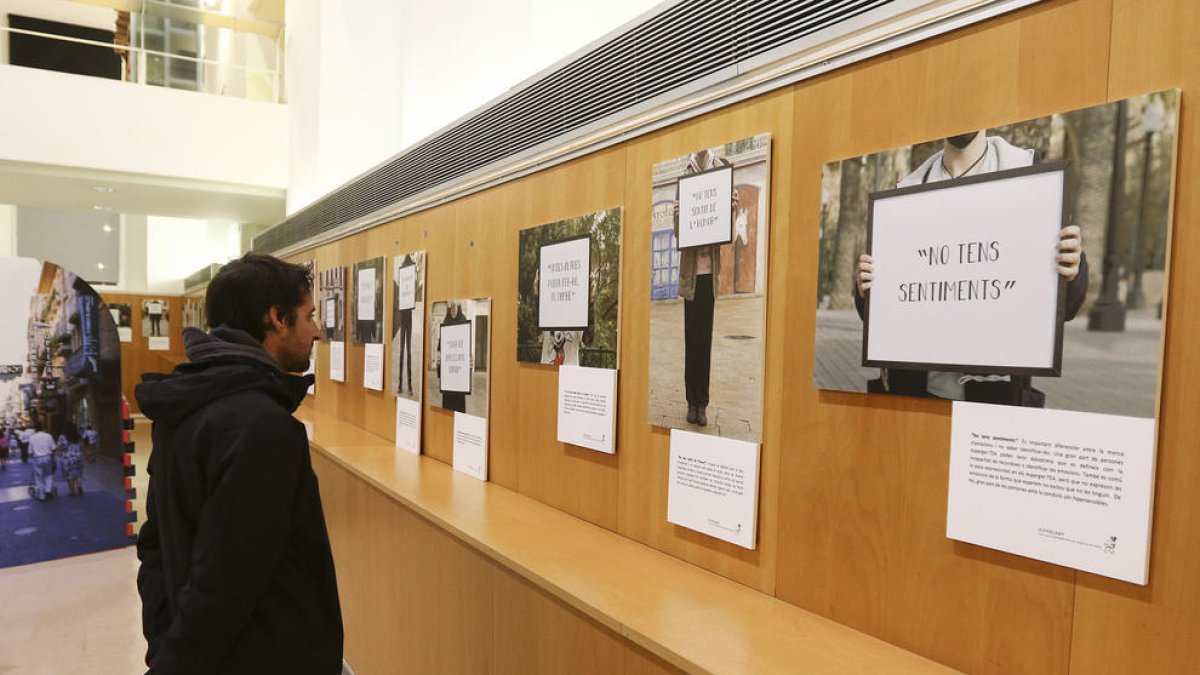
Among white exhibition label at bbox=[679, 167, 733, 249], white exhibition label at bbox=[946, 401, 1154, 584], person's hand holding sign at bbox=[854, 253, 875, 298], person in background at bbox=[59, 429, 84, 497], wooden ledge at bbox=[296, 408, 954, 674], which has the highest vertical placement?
white exhibition label at bbox=[679, 167, 733, 249]

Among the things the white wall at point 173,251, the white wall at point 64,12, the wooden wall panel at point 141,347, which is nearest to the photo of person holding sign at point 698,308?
the wooden wall panel at point 141,347

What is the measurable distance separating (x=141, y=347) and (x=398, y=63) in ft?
30.8

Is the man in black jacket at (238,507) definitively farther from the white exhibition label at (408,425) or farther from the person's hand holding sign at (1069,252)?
the white exhibition label at (408,425)

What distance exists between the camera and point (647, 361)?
1913 millimetres

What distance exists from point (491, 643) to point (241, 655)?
2.12 ft

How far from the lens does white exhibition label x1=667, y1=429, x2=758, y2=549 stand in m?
1.56

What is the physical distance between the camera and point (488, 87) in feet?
11.8

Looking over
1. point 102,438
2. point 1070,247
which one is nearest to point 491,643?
point 1070,247

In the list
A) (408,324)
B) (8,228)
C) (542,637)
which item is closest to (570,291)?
(542,637)

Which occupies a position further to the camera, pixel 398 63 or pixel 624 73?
pixel 398 63

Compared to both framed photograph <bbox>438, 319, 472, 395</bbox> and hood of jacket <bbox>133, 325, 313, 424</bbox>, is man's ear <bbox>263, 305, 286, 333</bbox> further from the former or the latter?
framed photograph <bbox>438, 319, 472, 395</bbox>

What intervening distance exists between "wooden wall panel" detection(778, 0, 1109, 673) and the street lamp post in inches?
3.0

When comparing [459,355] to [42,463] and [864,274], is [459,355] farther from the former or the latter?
[42,463]

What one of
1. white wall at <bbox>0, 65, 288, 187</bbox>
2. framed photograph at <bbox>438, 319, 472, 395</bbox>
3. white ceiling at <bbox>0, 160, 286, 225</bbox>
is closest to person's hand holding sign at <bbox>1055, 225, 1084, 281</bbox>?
framed photograph at <bbox>438, 319, 472, 395</bbox>
